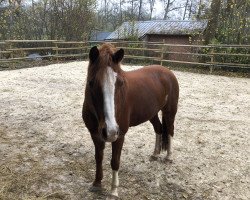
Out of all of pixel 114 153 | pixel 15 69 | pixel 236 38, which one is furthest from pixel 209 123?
pixel 236 38

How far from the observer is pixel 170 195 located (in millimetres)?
3320

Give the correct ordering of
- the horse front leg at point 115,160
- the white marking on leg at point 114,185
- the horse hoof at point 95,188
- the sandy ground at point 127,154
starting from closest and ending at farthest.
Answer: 1. the horse front leg at point 115,160
2. the white marking on leg at point 114,185
3. the horse hoof at point 95,188
4. the sandy ground at point 127,154

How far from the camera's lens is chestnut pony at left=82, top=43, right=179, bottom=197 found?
7.80 feet

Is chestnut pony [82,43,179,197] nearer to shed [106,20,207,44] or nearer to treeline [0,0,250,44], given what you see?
treeline [0,0,250,44]

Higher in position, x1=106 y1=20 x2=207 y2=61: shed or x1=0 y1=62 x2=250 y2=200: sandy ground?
x1=106 y1=20 x2=207 y2=61: shed

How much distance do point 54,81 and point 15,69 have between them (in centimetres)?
376

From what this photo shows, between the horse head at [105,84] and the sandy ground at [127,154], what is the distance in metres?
1.16

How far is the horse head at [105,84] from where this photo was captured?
2350 millimetres

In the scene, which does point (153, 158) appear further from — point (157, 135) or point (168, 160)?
point (157, 135)

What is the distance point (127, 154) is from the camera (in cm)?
430

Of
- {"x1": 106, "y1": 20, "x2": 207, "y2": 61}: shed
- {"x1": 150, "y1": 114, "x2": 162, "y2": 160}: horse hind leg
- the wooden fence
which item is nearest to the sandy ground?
{"x1": 150, "y1": 114, "x2": 162, "y2": 160}: horse hind leg

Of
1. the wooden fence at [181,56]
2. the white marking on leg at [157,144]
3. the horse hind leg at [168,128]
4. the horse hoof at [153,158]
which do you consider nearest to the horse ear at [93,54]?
the horse hind leg at [168,128]

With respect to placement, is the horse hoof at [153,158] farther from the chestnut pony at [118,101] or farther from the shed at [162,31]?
the shed at [162,31]

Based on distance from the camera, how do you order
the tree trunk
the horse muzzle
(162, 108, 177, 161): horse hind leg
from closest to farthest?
1. the horse muzzle
2. (162, 108, 177, 161): horse hind leg
3. the tree trunk
